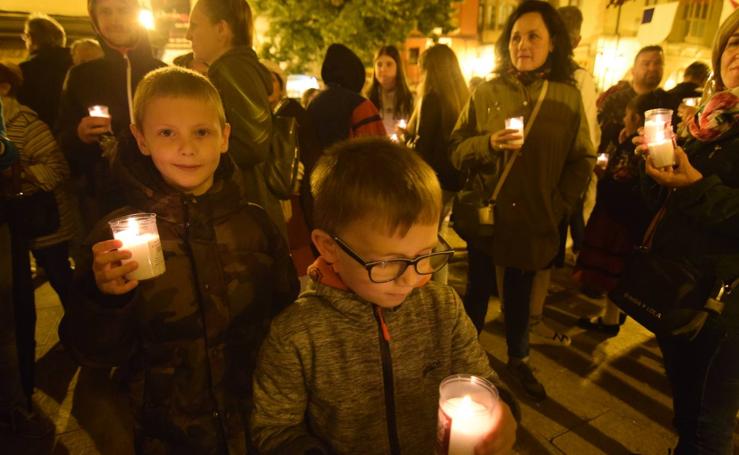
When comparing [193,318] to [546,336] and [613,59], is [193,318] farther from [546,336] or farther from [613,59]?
[613,59]

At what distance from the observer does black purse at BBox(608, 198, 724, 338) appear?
2.02 meters

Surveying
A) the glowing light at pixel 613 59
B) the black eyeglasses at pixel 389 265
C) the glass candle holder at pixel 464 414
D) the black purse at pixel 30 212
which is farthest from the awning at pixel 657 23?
the black purse at pixel 30 212

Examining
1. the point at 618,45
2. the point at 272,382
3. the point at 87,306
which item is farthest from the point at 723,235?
the point at 618,45

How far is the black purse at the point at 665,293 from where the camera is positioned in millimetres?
2016

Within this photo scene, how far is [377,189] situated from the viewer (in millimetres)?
1284

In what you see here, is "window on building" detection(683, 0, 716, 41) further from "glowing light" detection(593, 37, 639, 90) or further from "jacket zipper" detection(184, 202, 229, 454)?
"jacket zipper" detection(184, 202, 229, 454)

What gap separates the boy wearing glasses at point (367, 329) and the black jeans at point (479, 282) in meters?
1.87

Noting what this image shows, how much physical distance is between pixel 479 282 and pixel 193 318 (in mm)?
2260

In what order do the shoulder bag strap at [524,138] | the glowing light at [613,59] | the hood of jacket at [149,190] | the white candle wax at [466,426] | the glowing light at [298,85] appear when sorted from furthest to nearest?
the glowing light at [613,59], the glowing light at [298,85], the shoulder bag strap at [524,138], the hood of jacket at [149,190], the white candle wax at [466,426]

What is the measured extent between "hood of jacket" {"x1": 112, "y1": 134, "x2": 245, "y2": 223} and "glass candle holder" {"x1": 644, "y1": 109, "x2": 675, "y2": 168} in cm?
201

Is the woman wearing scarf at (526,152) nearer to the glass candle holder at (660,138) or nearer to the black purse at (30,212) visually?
the glass candle holder at (660,138)

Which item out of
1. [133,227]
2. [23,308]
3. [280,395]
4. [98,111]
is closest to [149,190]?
[133,227]

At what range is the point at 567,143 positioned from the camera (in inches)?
120

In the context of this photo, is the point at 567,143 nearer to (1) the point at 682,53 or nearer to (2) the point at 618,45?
(2) the point at 618,45
